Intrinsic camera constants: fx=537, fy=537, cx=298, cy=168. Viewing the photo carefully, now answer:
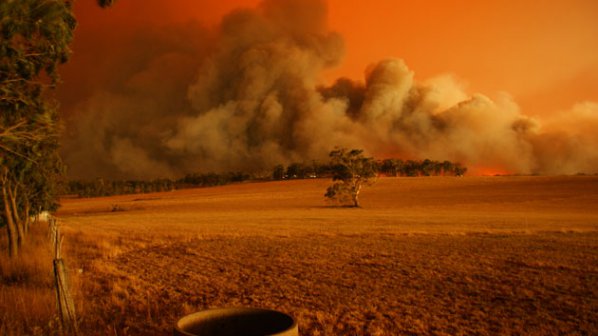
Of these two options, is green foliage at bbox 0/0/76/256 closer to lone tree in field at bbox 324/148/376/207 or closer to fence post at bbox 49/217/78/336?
fence post at bbox 49/217/78/336

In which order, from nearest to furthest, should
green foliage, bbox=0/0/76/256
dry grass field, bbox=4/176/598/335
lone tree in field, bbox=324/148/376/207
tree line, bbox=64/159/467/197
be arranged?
green foliage, bbox=0/0/76/256, dry grass field, bbox=4/176/598/335, lone tree in field, bbox=324/148/376/207, tree line, bbox=64/159/467/197

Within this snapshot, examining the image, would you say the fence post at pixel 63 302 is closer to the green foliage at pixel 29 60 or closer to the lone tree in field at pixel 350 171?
the green foliage at pixel 29 60

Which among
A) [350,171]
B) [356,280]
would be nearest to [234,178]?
[350,171]

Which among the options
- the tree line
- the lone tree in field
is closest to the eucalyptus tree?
the lone tree in field

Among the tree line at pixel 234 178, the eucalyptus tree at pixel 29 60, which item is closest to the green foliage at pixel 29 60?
the eucalyptus tree at pixel 29 60

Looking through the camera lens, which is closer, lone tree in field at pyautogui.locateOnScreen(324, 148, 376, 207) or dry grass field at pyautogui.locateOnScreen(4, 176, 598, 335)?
dry grass field at pyautogui.locateOnScreen(4, 176, 598, 335)

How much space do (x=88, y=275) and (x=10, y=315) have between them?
6.76m

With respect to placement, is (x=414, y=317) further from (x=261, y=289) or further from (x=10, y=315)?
(x=10, y=315)

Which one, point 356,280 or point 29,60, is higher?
point 29,60

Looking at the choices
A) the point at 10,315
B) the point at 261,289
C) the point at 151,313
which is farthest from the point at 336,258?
the point at 10,315

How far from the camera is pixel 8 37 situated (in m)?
9.52

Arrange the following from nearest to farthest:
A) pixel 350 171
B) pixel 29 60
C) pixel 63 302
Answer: pixel 63 302
pixel 29 60
pixel 350 171

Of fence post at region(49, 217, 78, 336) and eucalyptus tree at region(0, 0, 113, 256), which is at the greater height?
eucalyptus tree at region(0, 0, 113, 256)

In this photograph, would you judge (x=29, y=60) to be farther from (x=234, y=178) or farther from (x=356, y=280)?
(x=234, y=178)
